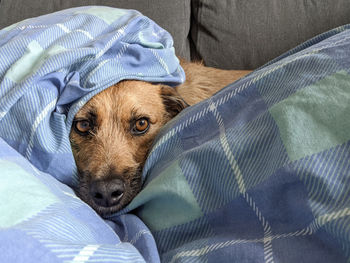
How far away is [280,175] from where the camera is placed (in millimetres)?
633

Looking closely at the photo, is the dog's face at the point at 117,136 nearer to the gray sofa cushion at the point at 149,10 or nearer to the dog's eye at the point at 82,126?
the dog's eye at the point at 82,126

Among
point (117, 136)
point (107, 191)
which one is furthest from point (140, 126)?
point (107, 191)

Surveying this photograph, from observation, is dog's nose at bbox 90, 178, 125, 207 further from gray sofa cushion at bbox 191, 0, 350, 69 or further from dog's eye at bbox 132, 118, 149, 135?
gray sofa cushion at bbox 191, 0, 350, 69

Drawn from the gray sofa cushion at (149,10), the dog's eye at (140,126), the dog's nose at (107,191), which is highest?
the gray sofa cushion at (149,10)

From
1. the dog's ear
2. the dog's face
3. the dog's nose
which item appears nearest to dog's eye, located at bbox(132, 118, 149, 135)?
the dog's face

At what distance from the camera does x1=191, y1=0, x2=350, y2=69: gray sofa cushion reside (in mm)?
1837

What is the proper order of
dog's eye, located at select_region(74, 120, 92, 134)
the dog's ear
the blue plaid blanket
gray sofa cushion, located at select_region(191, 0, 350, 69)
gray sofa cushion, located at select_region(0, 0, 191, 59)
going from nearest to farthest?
the blue plaid blanket → dog's eye, located at select_region(74, 120, 92, 134) → the dog's ear → gray sofa cushion, located at select_region(191, 0, 350, 69) → gray sofa cushion, located at select_region(0, 0, 191, 59)

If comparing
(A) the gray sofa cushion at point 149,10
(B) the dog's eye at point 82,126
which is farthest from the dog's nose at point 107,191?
(A) the gray sofa cushion at point 149,10

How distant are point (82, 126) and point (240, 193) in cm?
81

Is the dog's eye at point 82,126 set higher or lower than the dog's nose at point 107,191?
higher

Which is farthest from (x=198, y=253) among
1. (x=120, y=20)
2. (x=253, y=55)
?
(x=253, y=55)

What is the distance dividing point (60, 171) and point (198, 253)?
57 cm

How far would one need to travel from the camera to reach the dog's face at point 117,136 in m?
1.09

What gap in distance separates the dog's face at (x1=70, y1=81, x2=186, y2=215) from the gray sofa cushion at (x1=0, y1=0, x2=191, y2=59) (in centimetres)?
86
